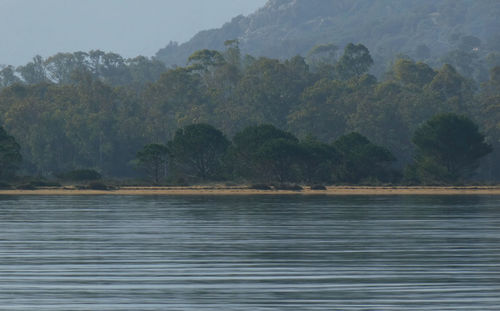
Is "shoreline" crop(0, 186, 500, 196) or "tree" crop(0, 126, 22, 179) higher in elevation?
"tree" crop(0, 126, 22, 179)

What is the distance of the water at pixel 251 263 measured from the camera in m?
19.9

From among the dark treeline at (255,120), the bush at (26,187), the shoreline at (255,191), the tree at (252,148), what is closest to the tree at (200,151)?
the dark treeline at (255,120)

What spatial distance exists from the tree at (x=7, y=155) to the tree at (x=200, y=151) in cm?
1711

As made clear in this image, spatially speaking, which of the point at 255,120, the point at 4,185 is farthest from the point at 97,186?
the point at 255,120

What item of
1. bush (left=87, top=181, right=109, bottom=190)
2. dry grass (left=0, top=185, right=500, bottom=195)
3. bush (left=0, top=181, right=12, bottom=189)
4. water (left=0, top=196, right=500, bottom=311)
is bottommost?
dry grass (left=0, top=185, right=500, bottom=195)

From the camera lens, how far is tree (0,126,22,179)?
9738 centimetres

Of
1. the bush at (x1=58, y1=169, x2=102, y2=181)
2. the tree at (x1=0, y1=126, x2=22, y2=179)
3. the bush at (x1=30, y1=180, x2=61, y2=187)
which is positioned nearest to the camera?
the tree at (x1=0, y1=126, x2=22, y2=179)

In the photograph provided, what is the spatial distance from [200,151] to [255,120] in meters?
51.9

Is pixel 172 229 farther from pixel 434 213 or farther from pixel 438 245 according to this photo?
pixel 434 213

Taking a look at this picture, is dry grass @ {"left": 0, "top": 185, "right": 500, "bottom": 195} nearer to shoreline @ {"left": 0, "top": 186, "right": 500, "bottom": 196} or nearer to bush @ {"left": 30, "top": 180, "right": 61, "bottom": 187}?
shoreline @ {"left": 0, "top": 186, "right": 500, "bottom": 196}

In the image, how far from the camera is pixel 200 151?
104 m

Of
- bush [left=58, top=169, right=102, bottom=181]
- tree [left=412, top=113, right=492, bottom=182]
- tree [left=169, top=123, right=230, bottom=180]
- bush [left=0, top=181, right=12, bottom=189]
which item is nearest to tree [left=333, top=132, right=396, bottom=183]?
tree [left=412, top=113, right=492, bottom=182]

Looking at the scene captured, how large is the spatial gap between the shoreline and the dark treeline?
506 cm

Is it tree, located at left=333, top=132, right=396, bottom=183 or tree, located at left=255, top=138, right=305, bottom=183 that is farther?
tree, located at left=333, top=132, right=396, bottom=183
